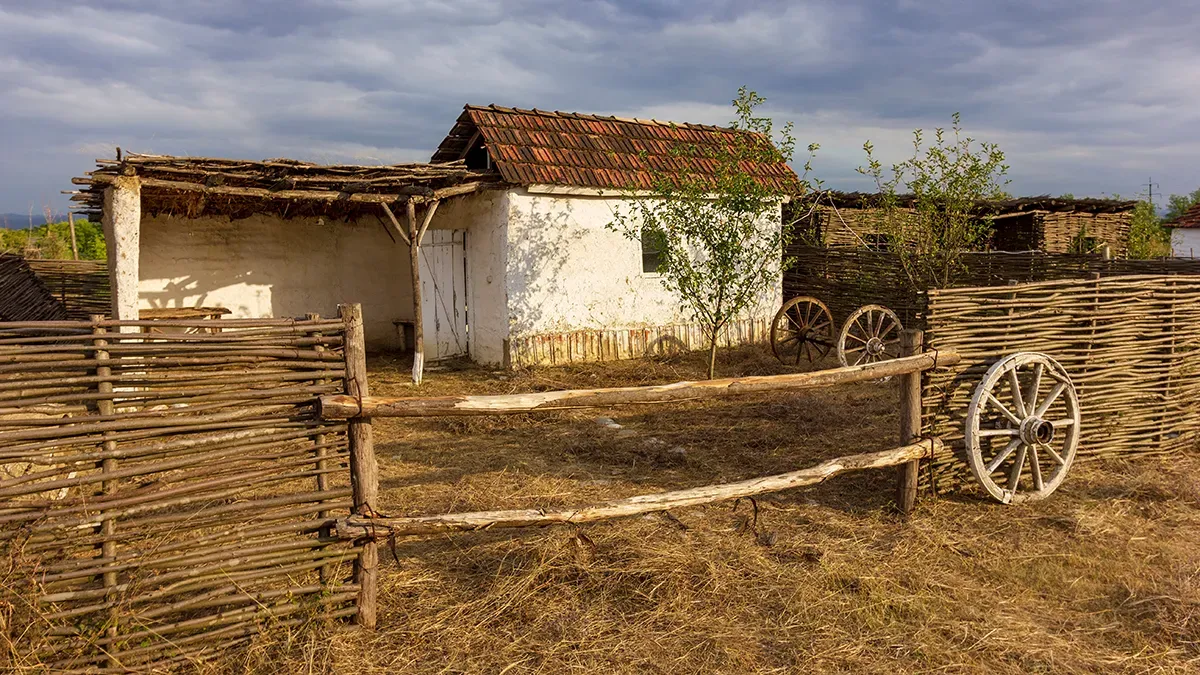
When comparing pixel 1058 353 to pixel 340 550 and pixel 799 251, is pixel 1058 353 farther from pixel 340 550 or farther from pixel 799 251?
pixel 799 251

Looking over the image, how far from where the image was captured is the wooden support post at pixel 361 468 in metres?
3.48

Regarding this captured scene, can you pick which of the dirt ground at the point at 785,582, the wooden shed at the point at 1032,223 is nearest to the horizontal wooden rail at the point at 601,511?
the dirt ground at the point at 785,582

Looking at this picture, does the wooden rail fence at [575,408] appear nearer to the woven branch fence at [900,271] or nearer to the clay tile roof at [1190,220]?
the woven branch fence at [900,271]

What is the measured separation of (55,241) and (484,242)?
16.7 m

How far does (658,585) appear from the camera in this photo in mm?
3766

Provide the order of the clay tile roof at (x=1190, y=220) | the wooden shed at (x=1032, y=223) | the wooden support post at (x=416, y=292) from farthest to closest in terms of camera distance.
Answer: the clay tile roof at (x=1190, y=220) < the wooden shed at (x=1032, y=223) < the wooden support post at (x=416, y=292)

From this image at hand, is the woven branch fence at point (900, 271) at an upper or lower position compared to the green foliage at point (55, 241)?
lower

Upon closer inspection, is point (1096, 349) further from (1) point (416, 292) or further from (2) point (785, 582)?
(1) point (416, 292)

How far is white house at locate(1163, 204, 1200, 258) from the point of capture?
2657 centimetres

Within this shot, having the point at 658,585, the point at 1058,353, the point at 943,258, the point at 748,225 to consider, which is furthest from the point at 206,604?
the point at 943,258

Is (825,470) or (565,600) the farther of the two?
(825,470)

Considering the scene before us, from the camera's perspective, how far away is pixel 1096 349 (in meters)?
5.26

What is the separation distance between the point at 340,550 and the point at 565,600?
1.10 meters

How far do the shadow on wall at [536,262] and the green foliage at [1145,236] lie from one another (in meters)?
13.9
